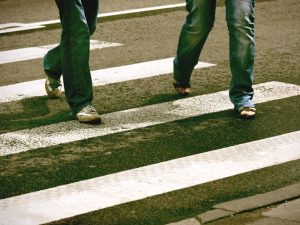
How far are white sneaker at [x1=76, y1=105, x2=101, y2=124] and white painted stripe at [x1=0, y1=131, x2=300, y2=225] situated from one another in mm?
1064

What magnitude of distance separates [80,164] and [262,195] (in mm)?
1208

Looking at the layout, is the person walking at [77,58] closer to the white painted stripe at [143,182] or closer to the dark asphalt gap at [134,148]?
the dark asphalt gap at [134,148]

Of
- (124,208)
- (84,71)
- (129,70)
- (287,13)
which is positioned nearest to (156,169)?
(124,208)

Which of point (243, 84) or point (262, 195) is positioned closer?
point (262, 195)

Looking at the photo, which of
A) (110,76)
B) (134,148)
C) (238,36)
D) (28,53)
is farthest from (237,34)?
(28,53)

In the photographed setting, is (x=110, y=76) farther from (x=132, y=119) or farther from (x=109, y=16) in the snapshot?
(x=109, y=16)

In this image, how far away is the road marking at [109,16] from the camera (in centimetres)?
1005

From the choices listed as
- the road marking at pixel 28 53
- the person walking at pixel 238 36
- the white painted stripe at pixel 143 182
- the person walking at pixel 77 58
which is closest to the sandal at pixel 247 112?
the person walking at pixel 238 36

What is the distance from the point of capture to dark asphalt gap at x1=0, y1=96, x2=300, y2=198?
451 centimetres

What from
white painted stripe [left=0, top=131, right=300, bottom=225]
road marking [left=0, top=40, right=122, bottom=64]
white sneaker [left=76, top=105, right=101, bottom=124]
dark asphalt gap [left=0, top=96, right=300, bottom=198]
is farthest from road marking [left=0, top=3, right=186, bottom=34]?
white painted stripe [left=0, top=131, right=300, bottom=225]

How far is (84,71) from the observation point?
5762 mm

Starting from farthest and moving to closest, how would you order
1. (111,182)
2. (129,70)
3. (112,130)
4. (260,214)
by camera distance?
(129,70) < (112,130) < (111,182) < (260,214)

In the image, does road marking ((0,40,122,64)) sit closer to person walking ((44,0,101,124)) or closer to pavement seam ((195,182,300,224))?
person walking ((44,0,101,124))

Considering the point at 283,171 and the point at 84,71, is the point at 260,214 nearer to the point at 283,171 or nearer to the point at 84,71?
the point at 283,171
